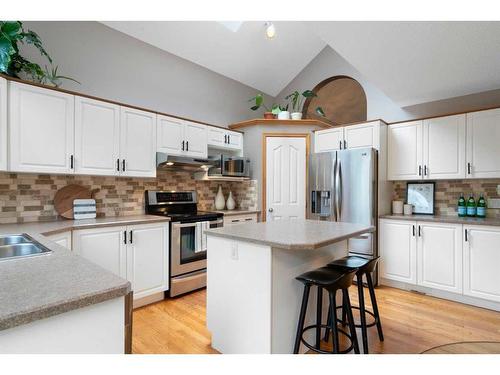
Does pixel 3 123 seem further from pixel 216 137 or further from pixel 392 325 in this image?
pixel 392 325

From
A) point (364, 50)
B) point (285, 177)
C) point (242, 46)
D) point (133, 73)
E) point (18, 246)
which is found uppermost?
point (242, 46)

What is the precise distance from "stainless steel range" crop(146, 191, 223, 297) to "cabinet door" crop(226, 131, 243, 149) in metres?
1.10

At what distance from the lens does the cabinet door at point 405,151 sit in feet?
11.5

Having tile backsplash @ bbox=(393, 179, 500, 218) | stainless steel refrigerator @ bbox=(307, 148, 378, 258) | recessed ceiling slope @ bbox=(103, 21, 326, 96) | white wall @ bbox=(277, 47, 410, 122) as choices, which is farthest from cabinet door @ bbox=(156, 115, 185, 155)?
A: tile backsplash @ bbox=(393, 179, 500, 218)

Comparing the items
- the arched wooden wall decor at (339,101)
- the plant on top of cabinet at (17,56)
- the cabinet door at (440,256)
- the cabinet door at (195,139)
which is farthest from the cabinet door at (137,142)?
the cabinet door at (440,256)

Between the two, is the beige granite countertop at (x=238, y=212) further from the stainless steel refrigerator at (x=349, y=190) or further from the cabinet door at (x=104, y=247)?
the cabinet door at (x=104, y=247)

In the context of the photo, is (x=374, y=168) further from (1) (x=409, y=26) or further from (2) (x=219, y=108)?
(2) (x=219, y=108)

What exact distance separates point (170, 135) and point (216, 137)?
30.5 inches

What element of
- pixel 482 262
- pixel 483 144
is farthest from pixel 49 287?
pixel 483 144

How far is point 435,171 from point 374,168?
2.26 feet

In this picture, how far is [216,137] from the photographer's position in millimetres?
4039

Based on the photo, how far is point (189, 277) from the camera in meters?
3.25
